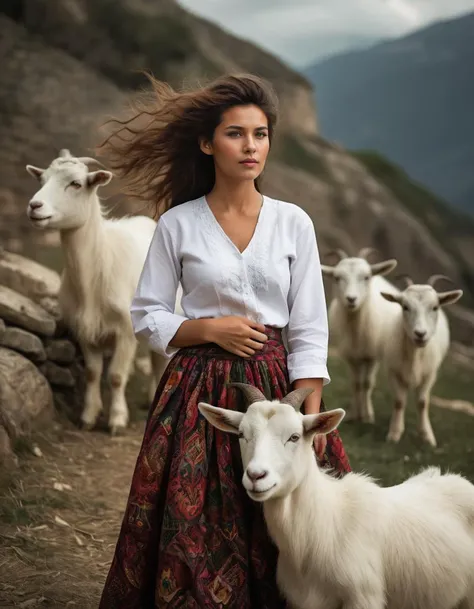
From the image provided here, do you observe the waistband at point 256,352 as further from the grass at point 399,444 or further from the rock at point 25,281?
the rock at point 25,281

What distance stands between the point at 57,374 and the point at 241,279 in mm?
3920

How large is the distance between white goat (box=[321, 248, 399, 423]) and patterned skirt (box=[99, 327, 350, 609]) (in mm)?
4183

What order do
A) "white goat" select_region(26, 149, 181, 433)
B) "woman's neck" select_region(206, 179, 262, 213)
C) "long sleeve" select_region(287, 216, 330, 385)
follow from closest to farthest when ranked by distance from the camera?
"long sleeve" select_region(287, 216, 330, 385), "woman's neck" select_region(206, 179, 262, 213), "white goat" select_region(26, 149, 181, 433)

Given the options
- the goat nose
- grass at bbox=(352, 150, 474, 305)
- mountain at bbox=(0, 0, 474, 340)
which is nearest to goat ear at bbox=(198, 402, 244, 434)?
the goat nose

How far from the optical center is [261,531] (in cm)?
314

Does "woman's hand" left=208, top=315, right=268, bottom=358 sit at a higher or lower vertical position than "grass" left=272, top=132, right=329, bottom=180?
lower

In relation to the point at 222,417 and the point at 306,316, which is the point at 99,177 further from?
the point at 222,417

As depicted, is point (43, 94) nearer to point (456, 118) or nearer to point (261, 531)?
point (456, 118)

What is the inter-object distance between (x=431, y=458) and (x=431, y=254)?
1268cm

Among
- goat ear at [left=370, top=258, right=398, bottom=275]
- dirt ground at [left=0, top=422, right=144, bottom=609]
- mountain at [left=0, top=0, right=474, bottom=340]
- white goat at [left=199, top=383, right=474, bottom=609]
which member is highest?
mountain at [left=0, top=0, right=474, bottom=340]

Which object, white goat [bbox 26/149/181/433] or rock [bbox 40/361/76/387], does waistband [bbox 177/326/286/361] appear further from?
rock [bbox 40/361/76/387]

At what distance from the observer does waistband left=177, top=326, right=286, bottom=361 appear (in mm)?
3186

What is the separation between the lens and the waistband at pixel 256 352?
319cm

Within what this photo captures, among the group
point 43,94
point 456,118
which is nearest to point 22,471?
point 43,94
